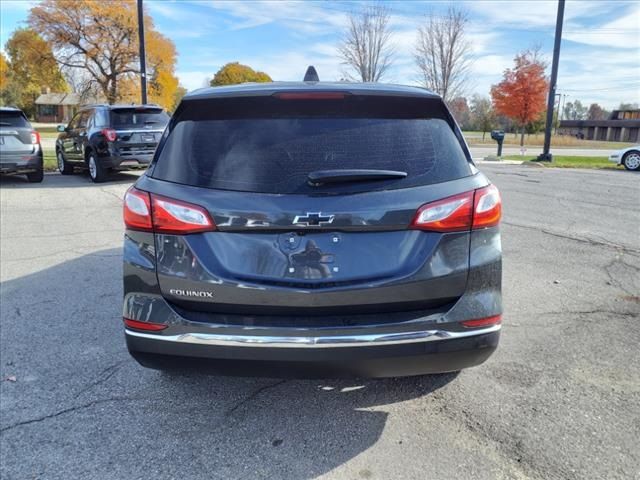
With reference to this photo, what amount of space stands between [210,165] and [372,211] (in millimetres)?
828

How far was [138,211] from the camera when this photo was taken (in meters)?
2.44

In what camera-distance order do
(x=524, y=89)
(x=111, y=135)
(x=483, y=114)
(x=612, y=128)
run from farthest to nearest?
1. (x=612, y=128)
2. (x=483, y=114)
3. (x=524, y=89)
4. (x=111, y=135)

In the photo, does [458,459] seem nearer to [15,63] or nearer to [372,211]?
[372,211]

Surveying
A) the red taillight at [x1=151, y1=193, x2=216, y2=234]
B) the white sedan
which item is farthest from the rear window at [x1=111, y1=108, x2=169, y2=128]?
the white sedan

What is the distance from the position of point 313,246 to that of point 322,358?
20.0 inches

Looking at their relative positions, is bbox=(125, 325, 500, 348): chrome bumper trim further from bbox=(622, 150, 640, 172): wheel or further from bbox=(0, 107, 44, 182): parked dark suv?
bbox=(622, 150, 640, 172): wheel

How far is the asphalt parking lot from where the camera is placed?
7.97 feet

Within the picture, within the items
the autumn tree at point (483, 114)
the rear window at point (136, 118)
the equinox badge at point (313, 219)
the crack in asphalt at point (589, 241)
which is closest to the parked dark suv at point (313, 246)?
the equinox badge at point (313, 219)

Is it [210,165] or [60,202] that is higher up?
[210,165]

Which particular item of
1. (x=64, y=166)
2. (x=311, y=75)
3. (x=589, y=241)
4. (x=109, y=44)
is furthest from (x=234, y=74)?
(x=311, y=75)

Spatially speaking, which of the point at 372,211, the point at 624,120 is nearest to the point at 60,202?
the point at 372,211

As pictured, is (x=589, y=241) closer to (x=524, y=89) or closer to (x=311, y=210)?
(x=311, y=210)

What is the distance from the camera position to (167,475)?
236 cm

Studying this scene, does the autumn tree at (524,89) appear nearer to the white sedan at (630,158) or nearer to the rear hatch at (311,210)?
the white sedan at (630,158)
